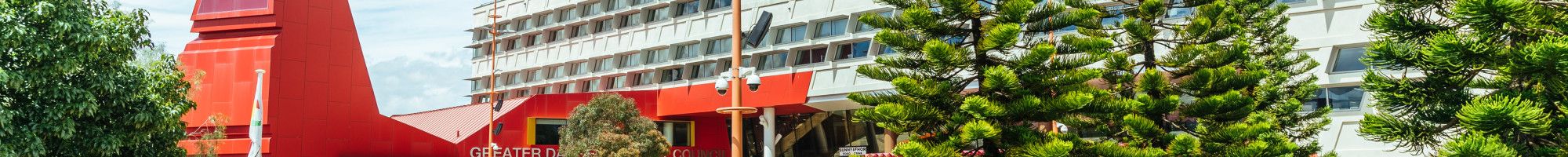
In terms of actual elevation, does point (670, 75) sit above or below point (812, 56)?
below

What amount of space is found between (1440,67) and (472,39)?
6636 cm

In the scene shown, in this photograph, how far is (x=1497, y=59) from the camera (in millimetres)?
13492

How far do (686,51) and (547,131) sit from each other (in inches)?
212

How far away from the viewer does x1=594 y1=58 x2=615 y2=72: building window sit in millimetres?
60456

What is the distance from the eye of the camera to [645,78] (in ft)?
191

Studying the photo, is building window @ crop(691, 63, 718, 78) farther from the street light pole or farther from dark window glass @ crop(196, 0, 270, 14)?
the street light pole

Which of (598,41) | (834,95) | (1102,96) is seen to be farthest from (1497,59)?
(598,41)

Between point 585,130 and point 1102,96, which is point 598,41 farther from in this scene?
point 1102,96

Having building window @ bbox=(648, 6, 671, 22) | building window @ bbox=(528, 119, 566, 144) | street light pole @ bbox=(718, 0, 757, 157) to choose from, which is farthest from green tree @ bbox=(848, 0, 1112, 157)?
building window @ bbox=(648, 6, 671, 22)

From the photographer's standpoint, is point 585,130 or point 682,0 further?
point 682,0

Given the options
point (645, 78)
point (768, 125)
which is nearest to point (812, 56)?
point (768, 125)

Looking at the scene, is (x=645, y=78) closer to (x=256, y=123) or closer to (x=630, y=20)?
(x=630, y=20)

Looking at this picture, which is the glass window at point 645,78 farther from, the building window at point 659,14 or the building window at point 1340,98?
the building window at point 1340,98

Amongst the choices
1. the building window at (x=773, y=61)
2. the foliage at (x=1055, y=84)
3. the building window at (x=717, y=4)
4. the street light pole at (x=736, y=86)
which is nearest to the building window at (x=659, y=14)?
the building window at (x=717, y=4)
